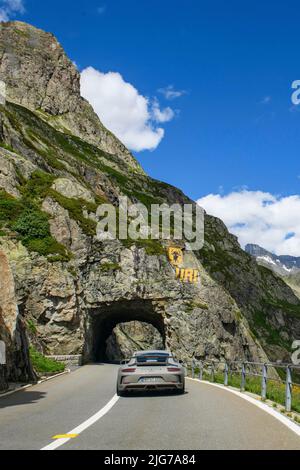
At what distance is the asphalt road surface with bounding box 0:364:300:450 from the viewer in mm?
7055

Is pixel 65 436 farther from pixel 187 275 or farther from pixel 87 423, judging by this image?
pixel 187 275

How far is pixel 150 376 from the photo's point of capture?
47.7 ft

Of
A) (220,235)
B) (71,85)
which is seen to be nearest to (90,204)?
A: (220,235)

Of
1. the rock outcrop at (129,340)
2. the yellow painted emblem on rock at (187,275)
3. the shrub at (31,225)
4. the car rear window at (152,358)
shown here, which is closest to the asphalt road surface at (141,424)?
the car rear window at (152,358)

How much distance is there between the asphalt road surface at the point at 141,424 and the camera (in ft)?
23.1

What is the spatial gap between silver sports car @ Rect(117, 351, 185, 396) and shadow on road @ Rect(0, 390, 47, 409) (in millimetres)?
2617

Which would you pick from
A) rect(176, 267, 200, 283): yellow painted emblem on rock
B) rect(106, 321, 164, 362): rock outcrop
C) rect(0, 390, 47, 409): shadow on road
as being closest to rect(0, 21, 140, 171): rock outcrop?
rect(106, 321, 164, 362): rock outcrop

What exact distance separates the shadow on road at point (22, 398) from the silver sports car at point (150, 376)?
2.62 meters

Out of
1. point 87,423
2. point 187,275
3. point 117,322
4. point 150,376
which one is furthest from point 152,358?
point 117,322

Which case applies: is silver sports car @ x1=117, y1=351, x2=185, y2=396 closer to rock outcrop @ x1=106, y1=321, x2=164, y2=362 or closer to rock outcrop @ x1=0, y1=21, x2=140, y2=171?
rock outcrop @ x1=106, y1=321, x2=164, y2=362

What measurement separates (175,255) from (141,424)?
138ft
